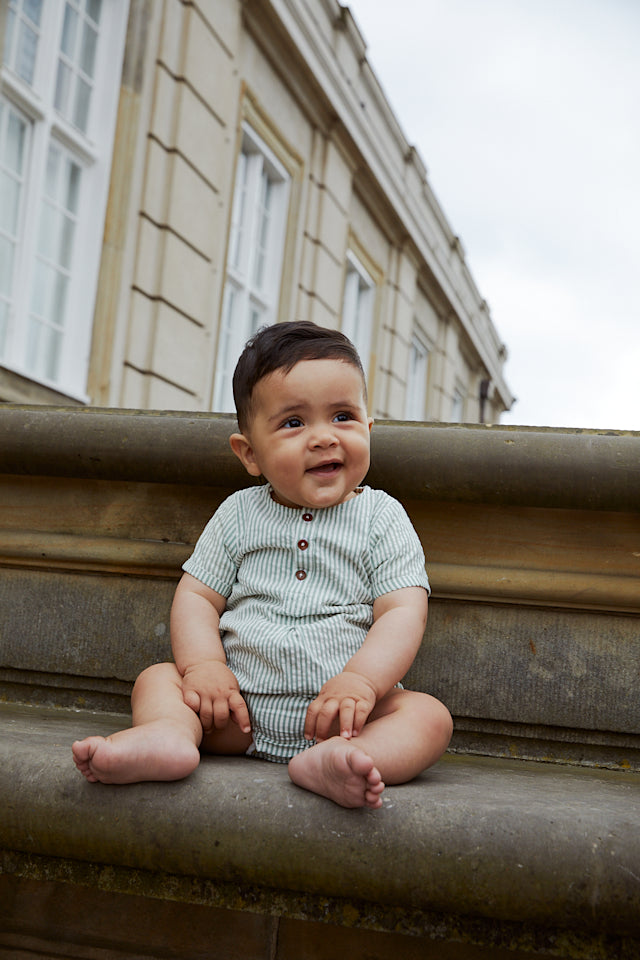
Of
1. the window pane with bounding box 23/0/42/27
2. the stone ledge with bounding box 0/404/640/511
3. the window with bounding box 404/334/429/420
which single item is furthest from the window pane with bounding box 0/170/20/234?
the window with bounding box 404/334/429/420

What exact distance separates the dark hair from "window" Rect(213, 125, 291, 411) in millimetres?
5615

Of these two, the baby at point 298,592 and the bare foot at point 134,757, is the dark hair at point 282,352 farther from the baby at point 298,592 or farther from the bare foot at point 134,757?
the bare foot at point 134,757

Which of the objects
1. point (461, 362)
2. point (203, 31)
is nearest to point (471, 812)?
point (203, 31)

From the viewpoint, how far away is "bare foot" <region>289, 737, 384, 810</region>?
1171 mm

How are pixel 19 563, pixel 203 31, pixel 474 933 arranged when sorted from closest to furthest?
1. pixel 474 933
2. pixel 19 563
3. pixel 203 31

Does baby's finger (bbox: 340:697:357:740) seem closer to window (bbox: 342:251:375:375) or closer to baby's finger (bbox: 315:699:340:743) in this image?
baby's finger (bbox: 315:699:340:743)

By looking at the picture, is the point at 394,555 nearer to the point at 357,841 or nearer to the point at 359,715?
the point at 359,715

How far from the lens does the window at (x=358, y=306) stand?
11163mm

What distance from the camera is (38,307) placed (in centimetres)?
550

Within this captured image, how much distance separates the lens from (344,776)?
1.19 metres

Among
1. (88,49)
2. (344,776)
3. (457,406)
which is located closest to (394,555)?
(344,776)

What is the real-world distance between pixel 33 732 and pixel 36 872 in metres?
0.32

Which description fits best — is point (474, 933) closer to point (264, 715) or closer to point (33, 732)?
point (264, 715)

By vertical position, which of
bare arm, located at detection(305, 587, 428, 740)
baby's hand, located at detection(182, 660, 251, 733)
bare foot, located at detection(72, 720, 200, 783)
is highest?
bare arm, located at detection(305, 587, 428, 740)
